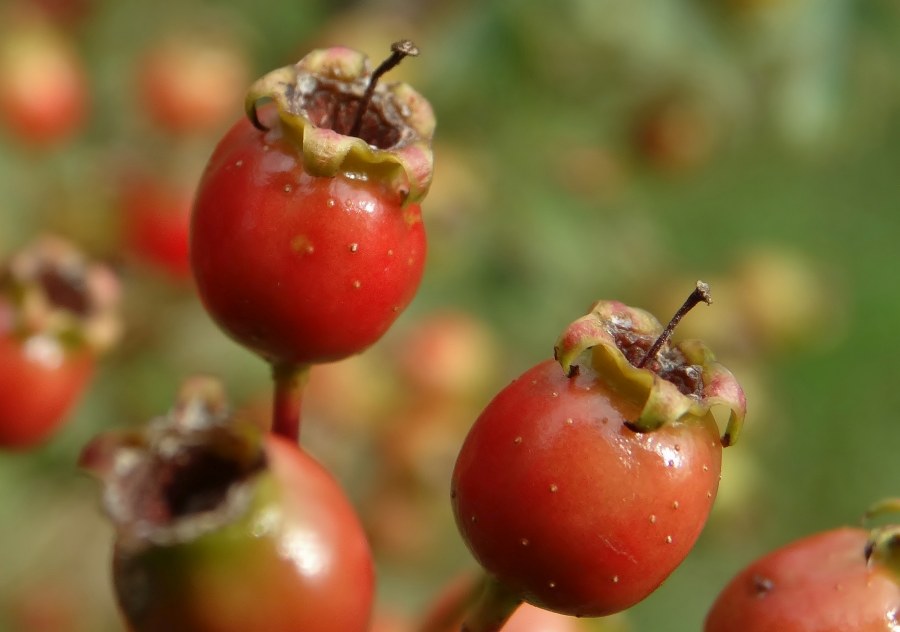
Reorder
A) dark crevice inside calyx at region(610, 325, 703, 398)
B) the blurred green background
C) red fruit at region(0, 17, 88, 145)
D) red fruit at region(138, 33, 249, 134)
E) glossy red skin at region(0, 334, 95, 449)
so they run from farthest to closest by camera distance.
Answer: red fruit at region(138, 33, 249, 134) → red fruit at region(0, 17, 88, 145) → the blurred green background → glossy red skin at region(0, 334, 95, 449) → dark crevice inside calyx at region(610, 325, 703, 398)

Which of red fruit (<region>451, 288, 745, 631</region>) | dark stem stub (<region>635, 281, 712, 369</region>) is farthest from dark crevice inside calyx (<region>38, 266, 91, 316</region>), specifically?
dark stem stub (<region>635, 281, 712, 369</region>)

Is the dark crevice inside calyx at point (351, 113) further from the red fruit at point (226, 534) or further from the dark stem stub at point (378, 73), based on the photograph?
the red fruit at point (226, 534)

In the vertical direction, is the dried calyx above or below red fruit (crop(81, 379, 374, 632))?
above

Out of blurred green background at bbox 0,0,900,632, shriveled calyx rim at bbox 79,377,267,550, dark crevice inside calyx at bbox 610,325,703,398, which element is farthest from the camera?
blurred green background at bbox 0,0,900,632

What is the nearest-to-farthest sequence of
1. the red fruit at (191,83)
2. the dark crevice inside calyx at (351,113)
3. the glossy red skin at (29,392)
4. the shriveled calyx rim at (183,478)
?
the shriveled calyx rim at (183,478), the dark crevice inside calyx at (351,113), the glossy red skin at (29,392), the red fruit at (191,83)

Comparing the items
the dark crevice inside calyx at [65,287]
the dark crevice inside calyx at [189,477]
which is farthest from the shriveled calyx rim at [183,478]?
the dark crevice inside calyx at [65,287]

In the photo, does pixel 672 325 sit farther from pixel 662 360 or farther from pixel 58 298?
pixel 58 298

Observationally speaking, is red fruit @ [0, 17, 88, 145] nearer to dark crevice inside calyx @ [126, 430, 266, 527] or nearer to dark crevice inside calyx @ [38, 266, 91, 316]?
dark crevice inside calyx @ [38, 266, 91, 316]
